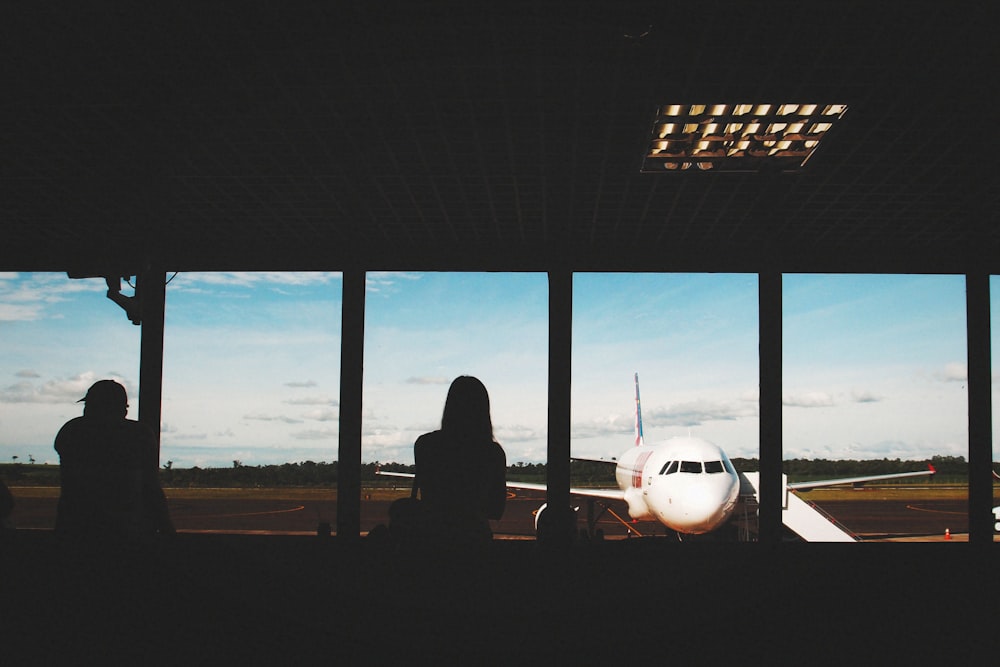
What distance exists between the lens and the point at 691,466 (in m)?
11.3

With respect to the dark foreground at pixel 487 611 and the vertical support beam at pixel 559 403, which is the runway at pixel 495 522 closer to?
the vertical support beam at pixel 559 403

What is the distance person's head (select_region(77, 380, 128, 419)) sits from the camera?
8.54 ft

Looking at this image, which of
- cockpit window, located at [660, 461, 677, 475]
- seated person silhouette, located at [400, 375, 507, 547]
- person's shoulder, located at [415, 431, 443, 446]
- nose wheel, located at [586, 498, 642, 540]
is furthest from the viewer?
cockpit window, located at [660, 461, 677, 475]

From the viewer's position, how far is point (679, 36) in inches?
107

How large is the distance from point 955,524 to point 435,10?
27.5 metres

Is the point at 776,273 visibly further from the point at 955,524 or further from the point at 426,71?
the point at 955,524

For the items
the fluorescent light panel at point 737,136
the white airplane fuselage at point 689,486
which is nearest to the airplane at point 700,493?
the white airplane fuselage at point 689,486

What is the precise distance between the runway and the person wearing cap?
13984 millimetres

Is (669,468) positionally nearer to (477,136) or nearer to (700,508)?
(700,508)

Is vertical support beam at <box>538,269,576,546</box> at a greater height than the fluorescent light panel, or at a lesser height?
lesser

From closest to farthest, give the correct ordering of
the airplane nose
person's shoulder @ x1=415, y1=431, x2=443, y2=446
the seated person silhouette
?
the seated person silhouette, person's shoulder @ x1=415, y1=431, x2=443, y2=446, the airplane nose

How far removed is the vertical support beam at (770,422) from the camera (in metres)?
5.08

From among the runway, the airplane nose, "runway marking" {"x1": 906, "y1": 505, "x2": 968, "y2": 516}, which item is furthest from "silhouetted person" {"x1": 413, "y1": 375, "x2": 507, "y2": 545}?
"runway marking" {"x1": 906, "y1": 505, "x2": 968, "y2": 516}

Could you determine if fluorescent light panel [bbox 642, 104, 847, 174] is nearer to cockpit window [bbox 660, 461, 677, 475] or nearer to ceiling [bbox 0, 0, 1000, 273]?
ceiling [bbox 0, 0, 1000, 273]
